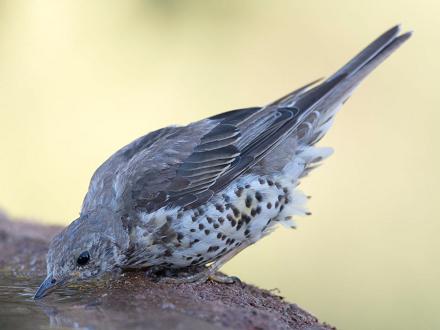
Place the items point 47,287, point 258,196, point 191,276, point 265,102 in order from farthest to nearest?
point 265,102 < point 258,196 < point 191,276 < point 47,287

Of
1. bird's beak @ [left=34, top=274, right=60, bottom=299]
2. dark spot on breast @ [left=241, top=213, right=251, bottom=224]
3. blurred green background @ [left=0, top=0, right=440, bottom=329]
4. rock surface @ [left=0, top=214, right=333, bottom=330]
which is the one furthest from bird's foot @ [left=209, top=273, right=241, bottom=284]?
blurred green background @ [left=0, top=0, right=440, bottom=329]

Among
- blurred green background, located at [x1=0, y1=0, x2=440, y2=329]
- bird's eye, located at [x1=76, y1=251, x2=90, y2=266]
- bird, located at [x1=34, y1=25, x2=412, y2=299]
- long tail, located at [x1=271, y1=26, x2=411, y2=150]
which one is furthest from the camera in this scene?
blurred green background, located at [x1=0, y1=0, x2=440, y2=329]

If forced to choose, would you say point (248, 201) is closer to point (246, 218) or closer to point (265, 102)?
point (246, 218)

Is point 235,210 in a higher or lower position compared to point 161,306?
higher

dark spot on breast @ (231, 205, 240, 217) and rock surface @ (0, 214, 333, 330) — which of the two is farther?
dark spot on breast @ (231, 205, 240, 217)

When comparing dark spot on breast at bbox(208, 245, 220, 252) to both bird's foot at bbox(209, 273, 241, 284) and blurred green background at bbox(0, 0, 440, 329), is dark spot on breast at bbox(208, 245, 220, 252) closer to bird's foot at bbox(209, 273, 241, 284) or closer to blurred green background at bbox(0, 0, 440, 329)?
bird's foot at bbox(209, 273, 241, 284)

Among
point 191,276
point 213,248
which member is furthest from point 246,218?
point 191,276

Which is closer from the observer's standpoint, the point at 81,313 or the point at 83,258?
the point at 81,313

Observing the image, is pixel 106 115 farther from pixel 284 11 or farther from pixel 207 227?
pixel 207 227
